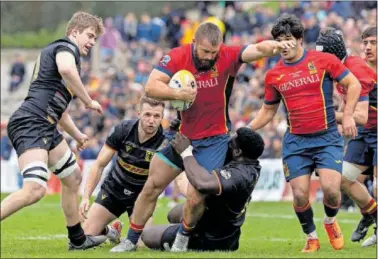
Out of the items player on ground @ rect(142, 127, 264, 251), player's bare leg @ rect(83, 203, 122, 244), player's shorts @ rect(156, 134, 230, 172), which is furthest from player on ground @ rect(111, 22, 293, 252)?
player's bare leg @ rect(83, 203, 122, 244)

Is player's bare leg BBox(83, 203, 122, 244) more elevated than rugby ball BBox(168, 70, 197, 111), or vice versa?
rugby ball BBox(168, 70, 197, 111)

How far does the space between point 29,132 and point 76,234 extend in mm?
1441

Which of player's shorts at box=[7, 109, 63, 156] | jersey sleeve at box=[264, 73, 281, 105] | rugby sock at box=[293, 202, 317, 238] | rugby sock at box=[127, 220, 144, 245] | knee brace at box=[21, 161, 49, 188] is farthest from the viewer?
jersey sleeve at box=[264, 73, 281, 105]

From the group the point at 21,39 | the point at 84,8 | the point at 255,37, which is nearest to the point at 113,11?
the point at 84,8

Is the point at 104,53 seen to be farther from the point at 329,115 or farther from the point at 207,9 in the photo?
the point at 329,115

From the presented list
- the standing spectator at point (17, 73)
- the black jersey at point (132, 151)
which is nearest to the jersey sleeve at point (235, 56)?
the black jersey at point (132, 151)

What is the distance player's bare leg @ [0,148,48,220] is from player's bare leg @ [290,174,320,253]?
9.68 feet

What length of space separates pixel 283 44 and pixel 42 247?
158 inches

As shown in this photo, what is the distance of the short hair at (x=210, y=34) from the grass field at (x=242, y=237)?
88.4 inches

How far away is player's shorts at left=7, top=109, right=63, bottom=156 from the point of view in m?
10.4

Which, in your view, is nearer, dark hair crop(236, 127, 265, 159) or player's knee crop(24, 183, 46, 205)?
player's knee crop(24, 183, 46, 205)

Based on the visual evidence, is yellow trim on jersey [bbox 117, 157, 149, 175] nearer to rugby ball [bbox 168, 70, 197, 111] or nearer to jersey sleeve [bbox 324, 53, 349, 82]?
rugby ball [bbox 168, 70, 197, 111]

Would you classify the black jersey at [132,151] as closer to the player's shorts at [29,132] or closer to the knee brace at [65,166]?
the knee brace at [65,166]

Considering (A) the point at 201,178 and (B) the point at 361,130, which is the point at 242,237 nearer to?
(B) the point at 361,130
